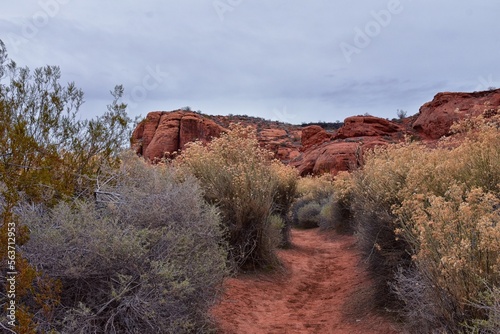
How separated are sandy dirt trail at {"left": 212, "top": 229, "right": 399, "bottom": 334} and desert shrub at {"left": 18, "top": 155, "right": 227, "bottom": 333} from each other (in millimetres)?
1438

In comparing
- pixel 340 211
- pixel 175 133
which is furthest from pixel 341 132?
pixel 340 211

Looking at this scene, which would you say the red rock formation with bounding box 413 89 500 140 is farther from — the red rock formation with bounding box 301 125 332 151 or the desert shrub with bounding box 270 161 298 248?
the desert shrub with bounding box 270 161 298 248

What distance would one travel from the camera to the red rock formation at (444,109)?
2370cm

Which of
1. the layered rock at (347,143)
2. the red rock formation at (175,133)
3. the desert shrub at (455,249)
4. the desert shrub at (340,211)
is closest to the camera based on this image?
the desert shrub at (455,249)

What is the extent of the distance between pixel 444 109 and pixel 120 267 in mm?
25812

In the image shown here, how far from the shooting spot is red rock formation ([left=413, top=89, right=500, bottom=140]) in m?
23.7

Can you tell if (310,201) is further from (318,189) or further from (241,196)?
(241,196)

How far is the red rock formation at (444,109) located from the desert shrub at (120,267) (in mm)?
22612

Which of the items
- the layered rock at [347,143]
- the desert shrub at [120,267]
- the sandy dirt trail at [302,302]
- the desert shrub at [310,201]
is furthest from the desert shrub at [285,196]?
the layered rock at [347,143]

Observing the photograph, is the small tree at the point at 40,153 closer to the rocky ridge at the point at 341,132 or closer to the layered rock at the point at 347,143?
the rocky ridge at the point at 341,132

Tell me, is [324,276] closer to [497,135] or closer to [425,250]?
[497,135]

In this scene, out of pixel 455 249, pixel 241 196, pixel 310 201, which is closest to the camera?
pixel 455 249

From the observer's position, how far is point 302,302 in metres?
Result: 6.78

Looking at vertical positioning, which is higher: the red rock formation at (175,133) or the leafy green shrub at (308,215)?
the red rock formation at (175,133)
